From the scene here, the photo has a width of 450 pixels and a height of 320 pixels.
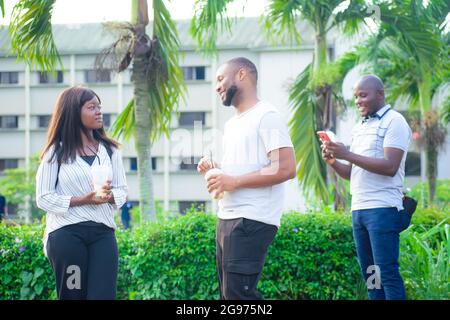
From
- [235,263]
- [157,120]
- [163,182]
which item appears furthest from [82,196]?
[163,182]

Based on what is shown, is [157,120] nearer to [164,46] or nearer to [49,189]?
[164,46]

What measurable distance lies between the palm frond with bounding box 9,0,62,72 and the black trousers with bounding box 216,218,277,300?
14.3 ft

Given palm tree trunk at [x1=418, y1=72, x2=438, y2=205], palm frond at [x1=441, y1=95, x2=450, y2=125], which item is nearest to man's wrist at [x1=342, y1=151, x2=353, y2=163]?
palm tree trunk at [x1=418, y1=72, x2=438, y2=205]

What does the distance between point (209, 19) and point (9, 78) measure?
109ft

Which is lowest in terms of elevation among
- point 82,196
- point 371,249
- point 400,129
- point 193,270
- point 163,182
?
point 163,182

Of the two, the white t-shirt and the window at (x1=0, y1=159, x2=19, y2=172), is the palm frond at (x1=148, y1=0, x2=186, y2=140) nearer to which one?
the white t-shirt

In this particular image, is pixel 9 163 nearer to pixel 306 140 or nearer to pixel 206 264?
pixel 306 140

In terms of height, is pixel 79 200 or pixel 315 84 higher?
pixel 315 84

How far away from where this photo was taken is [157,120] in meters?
8.05

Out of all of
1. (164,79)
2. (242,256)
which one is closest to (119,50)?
(164,79)

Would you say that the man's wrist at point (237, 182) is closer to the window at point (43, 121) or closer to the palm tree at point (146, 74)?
the palm tree at point (146, 74)

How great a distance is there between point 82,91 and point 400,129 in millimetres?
1989

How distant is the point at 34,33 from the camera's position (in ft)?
24.1

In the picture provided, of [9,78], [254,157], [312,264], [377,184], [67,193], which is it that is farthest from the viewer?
[9,78]
